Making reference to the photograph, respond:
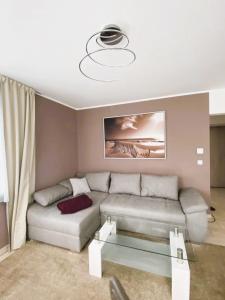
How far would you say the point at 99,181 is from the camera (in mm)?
3240

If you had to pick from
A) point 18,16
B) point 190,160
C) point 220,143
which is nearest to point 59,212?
point 18,16

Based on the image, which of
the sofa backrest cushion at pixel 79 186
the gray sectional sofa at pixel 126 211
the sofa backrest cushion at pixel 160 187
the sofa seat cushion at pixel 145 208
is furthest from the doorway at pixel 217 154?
the sofa backrest cushion at pixel 79 186

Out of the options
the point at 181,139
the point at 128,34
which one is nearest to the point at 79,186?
the point at 181,139

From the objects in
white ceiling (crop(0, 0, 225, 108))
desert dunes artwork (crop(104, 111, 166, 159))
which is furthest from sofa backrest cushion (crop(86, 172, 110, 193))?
white ceiling (crop(0, 0, 225, 108))

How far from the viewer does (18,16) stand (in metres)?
1.18

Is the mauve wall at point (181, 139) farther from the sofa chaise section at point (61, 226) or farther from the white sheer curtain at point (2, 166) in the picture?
the white sheer curtain at point (2, 166)

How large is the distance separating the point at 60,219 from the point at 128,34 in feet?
7.28

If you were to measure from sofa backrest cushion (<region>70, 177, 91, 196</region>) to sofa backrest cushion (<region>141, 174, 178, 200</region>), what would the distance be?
1.09 metres

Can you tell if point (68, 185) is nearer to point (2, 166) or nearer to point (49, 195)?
point (49, 195)

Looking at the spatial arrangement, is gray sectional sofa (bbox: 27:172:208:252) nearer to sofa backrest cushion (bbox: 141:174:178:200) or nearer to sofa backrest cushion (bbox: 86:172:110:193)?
sofa backrest cushion (bbox: 141:174:178:200)

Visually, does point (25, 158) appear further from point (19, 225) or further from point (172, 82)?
point (172, 82)

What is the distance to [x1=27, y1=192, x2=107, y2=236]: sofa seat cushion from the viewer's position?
2072 millimetres

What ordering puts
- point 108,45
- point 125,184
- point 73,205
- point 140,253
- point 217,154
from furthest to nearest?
point 217,154 < point 125,184 < point 73,205 < point 140,253 < point 108,45

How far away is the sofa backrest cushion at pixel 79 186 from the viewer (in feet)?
9.91
